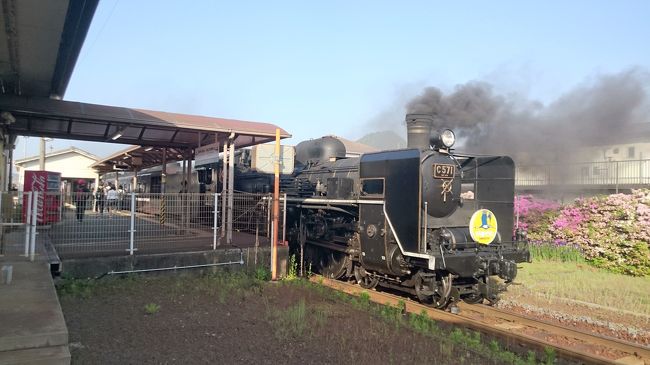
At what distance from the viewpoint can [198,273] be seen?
9.73 m

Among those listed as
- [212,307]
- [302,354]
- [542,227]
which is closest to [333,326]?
[302,354]

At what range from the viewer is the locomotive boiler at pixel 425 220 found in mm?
8508

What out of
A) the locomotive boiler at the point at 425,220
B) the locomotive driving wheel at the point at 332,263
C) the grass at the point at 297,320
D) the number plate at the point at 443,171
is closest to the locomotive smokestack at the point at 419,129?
the locomotive boiler at the point at 425,220

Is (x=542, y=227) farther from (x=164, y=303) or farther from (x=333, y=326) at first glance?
(x=164, y=303)

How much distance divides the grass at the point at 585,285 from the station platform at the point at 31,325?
8.62m

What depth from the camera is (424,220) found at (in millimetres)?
8430

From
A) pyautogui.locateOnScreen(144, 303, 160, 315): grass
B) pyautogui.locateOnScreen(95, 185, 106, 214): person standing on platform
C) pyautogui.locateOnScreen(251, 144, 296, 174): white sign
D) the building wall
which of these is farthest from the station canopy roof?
the building wall

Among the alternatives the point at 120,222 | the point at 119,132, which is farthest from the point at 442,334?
the point at 119,132

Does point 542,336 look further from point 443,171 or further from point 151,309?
point 151,309

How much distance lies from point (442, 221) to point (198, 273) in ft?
16.8

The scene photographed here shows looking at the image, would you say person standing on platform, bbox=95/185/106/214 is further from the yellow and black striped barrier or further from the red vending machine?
the yellow and black striped barrier

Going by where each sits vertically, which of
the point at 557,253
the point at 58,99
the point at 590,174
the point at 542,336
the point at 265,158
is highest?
the point at 58,99

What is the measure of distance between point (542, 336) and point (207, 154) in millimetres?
8514

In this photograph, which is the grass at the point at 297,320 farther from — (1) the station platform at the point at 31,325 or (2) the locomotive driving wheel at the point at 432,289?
(1) the station platform at the point at 31,325
